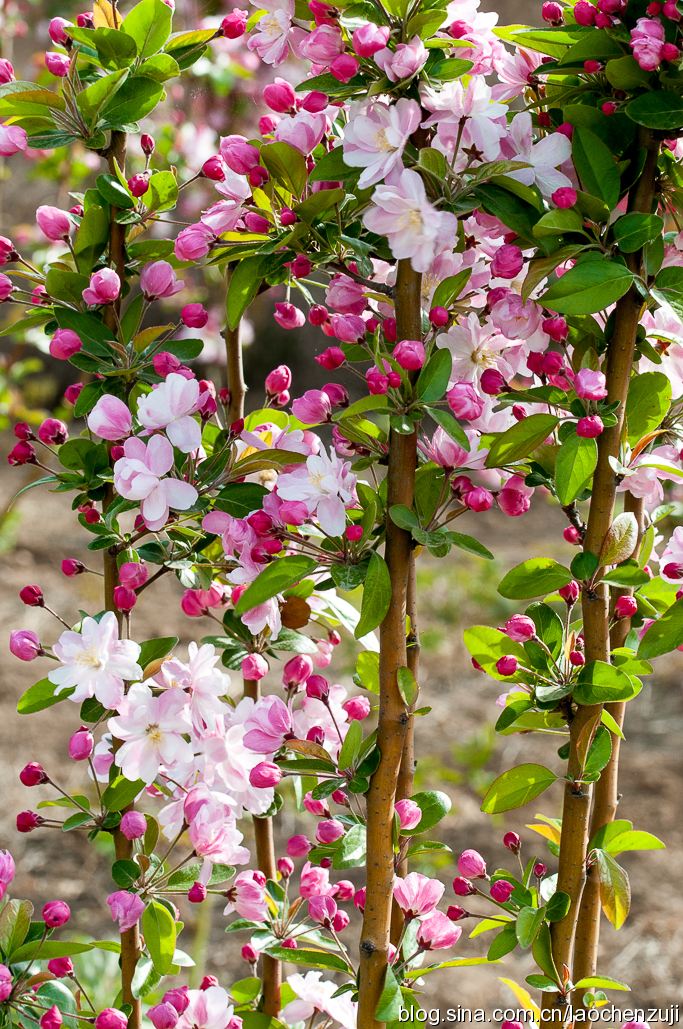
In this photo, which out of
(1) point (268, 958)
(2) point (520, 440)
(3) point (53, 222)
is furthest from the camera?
(1) point (268, 958)

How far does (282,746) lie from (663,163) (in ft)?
1.91

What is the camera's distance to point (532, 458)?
35.8 inches

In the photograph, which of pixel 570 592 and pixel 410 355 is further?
pixel 570 592

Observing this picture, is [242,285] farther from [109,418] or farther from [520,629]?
[520,629]

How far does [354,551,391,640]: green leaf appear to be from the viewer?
82 centimetres

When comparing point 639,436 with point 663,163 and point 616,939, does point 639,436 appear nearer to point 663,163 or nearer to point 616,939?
point 663,163

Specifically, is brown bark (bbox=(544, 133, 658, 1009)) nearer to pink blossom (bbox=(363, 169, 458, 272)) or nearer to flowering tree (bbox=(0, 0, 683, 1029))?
flowering tree (bbox=(0, 0, 683, 1029))

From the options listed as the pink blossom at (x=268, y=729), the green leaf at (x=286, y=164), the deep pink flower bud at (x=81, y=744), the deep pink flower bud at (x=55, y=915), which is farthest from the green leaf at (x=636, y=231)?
the deep pink flower bud at (x=55, y=915)

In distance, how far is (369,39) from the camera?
74cm

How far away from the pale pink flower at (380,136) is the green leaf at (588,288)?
0.47 feet

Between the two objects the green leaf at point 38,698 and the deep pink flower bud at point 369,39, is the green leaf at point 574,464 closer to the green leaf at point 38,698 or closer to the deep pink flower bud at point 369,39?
the deep pink flower bud at point 369,39

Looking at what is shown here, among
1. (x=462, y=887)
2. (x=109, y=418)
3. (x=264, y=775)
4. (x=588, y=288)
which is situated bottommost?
(x=462, y=887)

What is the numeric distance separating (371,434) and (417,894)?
0.39m

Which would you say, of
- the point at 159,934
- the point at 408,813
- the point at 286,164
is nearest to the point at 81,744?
the point at 159,934
